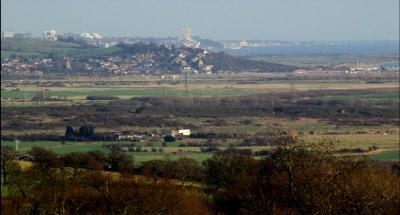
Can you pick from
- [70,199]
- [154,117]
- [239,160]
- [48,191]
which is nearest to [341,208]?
[70,199]

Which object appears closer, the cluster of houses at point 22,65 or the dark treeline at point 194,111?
the dark treeline at point 194,111

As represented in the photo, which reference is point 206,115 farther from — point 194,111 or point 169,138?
point 169,138

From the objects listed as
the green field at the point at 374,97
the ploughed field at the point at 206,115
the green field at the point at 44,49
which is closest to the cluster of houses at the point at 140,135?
the ploughed field at the point at 206,115

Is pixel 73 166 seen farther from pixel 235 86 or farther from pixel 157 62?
pixel 157 62

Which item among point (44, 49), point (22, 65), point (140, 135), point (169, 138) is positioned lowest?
point (22, 65)

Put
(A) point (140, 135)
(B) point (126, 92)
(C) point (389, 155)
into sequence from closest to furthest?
(C) point (389, 155), (A) point (140, 135), (B) point (126, 92)

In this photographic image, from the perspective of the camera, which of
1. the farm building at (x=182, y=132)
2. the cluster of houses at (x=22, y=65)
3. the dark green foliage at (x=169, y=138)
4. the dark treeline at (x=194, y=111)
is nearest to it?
the dark green foliage at (x=169, y=138)

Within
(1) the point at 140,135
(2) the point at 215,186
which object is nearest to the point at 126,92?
(1) the point at 140,135

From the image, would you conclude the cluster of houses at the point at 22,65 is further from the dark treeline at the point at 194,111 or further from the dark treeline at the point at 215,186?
the dark treeline at the point at 215,186
